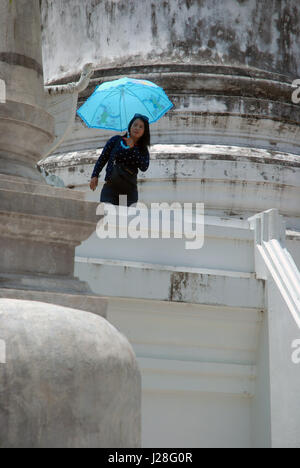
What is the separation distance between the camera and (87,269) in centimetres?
725

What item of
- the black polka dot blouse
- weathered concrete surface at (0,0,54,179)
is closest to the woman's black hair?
the black polka dot blouse

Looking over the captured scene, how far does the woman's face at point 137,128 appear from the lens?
788cm

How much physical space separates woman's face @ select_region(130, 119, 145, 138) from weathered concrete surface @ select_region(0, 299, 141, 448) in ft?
12.8

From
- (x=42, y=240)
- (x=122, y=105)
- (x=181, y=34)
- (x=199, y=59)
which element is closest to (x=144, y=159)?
(x=122, y=105)

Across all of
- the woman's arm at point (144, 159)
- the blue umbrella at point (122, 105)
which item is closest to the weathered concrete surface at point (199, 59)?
the blue umbrella at point (122, 105)

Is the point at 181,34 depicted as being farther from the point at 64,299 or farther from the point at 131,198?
the point at 64,299

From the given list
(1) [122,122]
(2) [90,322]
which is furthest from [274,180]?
(2) [90,322]

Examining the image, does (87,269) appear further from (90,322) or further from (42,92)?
(90,322)

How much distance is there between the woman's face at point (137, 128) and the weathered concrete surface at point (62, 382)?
391 centimetres

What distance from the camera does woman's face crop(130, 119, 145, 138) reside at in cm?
788

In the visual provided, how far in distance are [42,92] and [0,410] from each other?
198 cm

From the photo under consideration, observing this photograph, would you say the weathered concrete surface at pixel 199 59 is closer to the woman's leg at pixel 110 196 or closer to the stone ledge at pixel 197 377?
the woman's leg at pixel 110 196

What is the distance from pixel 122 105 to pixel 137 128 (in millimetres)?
2505
